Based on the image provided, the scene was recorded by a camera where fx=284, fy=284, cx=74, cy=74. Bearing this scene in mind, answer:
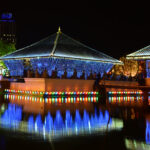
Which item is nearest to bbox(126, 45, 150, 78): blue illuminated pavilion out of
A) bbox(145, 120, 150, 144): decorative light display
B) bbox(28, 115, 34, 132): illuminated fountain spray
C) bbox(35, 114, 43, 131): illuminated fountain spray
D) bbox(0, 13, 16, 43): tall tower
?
bbox(145, 120, 150, 144): decorative light display

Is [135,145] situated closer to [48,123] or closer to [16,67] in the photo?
[48,123]

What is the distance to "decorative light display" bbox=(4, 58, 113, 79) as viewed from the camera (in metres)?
28.2

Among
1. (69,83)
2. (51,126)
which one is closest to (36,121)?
(51,126)

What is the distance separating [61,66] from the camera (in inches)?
1124

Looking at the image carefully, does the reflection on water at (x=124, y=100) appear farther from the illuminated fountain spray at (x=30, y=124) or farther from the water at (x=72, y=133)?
the illuminated fountain spray at (x=30, y=124)

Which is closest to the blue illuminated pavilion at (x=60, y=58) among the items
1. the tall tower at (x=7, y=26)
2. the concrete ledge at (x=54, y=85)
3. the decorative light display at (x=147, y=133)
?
the concrete ledge at (x=54, y=85)

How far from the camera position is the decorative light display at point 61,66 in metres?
28.2

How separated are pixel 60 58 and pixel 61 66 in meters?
2.57

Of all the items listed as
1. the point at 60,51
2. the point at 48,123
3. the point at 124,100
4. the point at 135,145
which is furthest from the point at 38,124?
the point at 60,51

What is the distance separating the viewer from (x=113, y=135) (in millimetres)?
8508

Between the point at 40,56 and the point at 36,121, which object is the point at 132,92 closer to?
the point at 40,56

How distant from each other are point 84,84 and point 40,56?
4.78 meters

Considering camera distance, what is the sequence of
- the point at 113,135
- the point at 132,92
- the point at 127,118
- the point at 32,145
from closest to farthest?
the point at 32,145
the point at 113,135
the point at 127,118
the point at 132,92

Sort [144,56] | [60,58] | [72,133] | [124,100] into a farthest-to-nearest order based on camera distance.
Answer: [60,58], [144,56], [124,100], [72,133]
